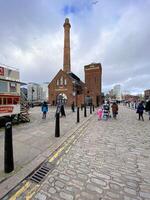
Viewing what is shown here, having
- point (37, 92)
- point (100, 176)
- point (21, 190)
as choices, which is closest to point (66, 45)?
point (37, 92)

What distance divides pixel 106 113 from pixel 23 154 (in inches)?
457

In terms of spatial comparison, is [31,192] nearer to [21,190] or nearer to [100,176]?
[21,190]

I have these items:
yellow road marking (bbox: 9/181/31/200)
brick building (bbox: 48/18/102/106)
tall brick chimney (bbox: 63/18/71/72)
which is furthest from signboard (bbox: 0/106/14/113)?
tall brick chimney (bbox: 63/18/71/72)

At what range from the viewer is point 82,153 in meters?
5.62

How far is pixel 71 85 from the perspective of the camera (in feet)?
148

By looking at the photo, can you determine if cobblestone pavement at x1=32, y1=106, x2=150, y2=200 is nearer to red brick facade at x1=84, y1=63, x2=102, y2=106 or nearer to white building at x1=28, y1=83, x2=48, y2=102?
red brick facade at x1=84, y1=63, x2=102, y2=106

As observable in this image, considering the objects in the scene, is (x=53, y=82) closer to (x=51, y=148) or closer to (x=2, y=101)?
(x=2, y=101)

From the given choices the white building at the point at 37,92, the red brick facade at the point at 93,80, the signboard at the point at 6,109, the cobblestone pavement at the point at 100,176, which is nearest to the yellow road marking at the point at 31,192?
the cobblestone pavement at the point at 100,176

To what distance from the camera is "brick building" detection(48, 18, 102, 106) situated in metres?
45.2

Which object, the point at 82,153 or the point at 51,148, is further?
A: the point at 51,148

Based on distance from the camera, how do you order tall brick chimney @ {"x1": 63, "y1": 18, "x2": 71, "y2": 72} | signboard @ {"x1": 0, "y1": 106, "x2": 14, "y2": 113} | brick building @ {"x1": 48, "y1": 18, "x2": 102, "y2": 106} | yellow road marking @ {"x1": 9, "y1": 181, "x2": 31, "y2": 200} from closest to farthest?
yellow road marking @ {"x1": 9, "y1": 181, "x2": 31, "y2": 200} < signboard @ {"x1": 0, "y1": 106, "x2": 14, "y2": 113} < brick building @ {"x1": 48, "y1": 18, "x2": 102, "y2": 106} < tall brick chimney @ {"x1": 63, "y1": 18, "x2": 71, "y2": 72}

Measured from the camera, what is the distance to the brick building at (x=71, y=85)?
45219 mm

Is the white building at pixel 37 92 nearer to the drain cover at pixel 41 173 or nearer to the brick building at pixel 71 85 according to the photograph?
the brick building at pixel 71 85

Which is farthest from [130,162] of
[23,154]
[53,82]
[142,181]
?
[53,82]
